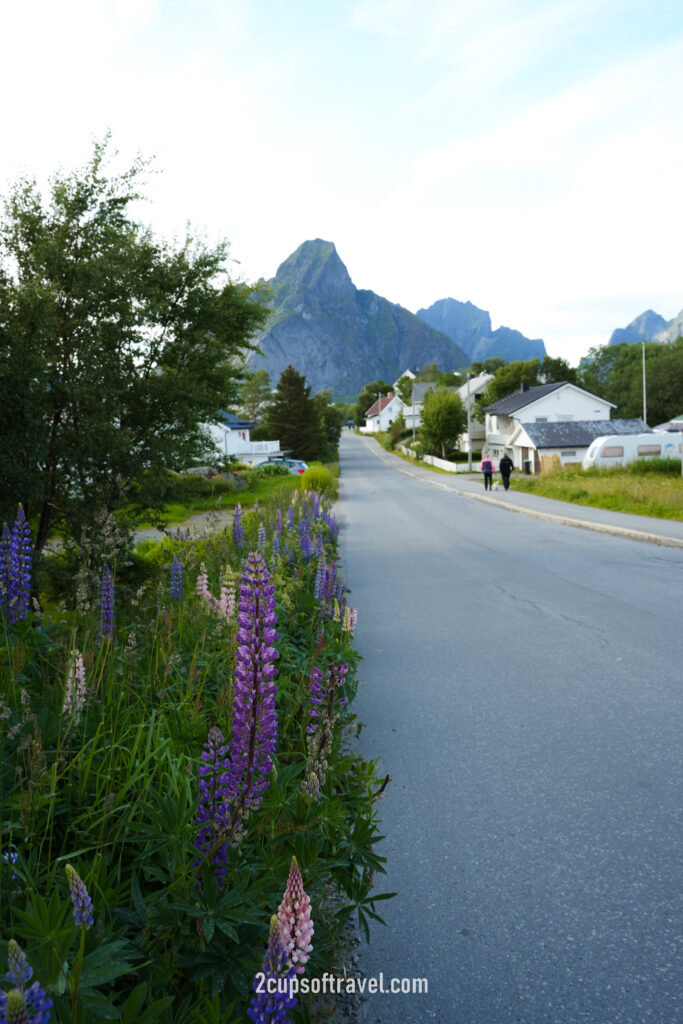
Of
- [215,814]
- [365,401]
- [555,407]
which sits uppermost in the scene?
[365,401]

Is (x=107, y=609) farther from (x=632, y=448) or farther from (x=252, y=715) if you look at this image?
(x=632, y=448)

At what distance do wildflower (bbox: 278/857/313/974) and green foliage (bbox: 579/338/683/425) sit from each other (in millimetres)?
80236

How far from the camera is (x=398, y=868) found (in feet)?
10.9

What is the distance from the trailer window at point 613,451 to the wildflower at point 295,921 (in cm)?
3626

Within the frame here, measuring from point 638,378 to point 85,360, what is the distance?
85860mm

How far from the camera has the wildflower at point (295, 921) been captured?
4.66ft

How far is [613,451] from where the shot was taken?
34.7m

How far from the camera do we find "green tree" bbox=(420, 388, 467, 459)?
5872 cm

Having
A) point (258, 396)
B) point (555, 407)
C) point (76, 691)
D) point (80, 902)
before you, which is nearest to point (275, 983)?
point (80, 902)

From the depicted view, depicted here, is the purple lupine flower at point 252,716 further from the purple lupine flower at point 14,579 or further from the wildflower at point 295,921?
the purple lupine flower at point 14,579

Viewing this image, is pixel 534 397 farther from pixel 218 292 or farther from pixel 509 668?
pixel 509 668

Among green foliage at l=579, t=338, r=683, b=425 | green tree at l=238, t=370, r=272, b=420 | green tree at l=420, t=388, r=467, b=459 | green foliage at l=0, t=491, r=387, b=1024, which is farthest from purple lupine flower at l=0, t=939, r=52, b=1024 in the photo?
green foliage at l=579, t=338, r=683, b=425

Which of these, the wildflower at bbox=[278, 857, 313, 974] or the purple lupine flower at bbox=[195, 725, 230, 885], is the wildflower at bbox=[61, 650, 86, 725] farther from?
the wildflower at bbox=[278, 857, 313, 974]

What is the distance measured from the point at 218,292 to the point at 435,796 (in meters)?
9.99
